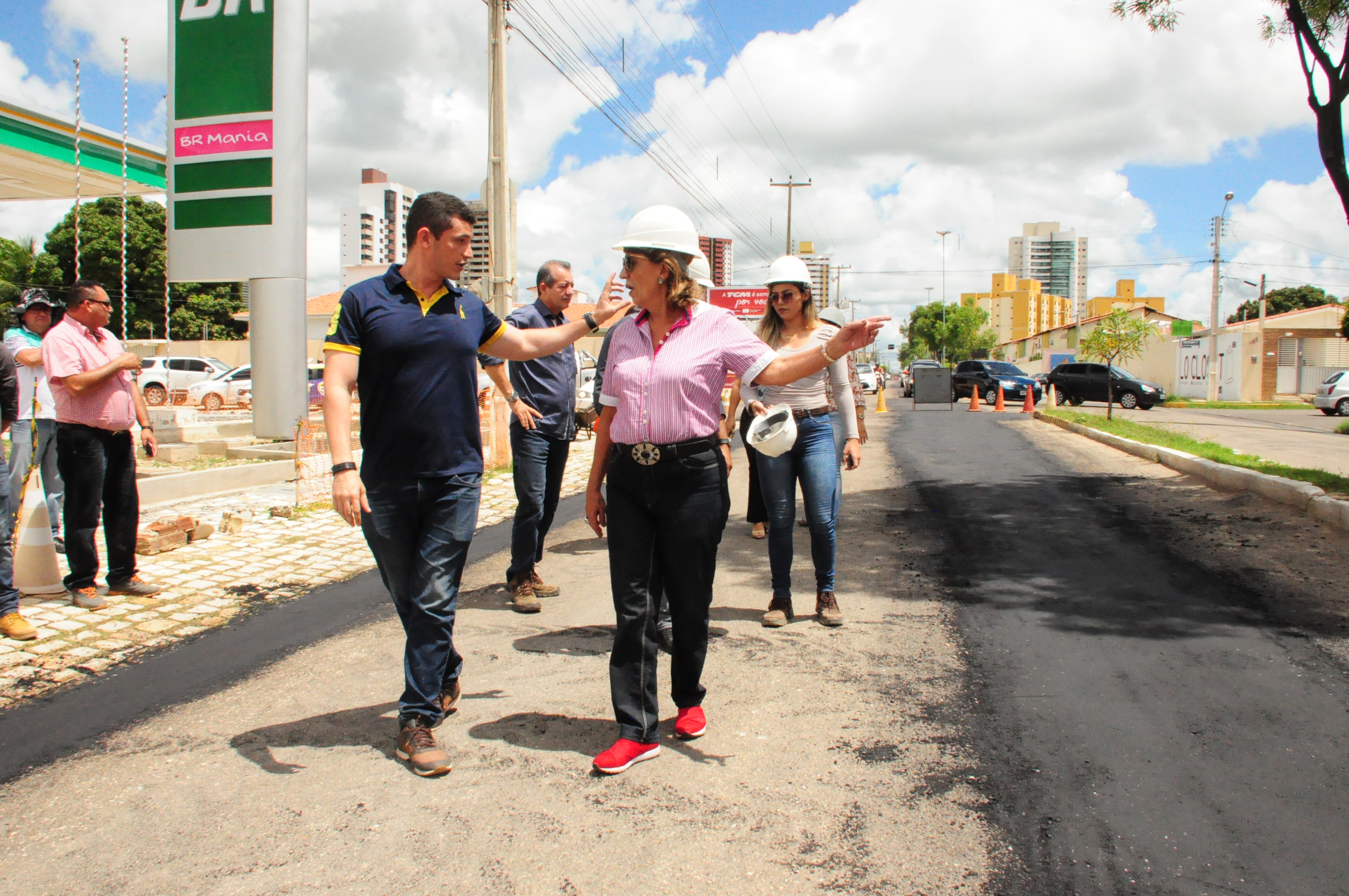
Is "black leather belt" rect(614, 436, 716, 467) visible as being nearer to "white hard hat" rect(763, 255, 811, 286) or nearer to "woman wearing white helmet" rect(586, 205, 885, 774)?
"woman wearing white helmet" rect(586, 205, 885, 774)

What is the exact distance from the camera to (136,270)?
48.7 meters

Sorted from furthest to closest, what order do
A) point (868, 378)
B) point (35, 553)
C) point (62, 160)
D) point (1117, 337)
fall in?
point (868, 378) < point (1117, 337) < point (62, 160) < point (35, 553)

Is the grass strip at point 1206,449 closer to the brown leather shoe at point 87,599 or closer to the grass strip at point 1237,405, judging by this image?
the brown leather shoe at point 87,599

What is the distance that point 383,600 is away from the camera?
5625mm

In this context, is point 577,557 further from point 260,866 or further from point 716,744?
point 260,866

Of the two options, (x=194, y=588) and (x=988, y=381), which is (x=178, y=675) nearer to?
(x=194, y=588)

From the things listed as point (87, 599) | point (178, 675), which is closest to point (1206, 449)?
point (178, 675)

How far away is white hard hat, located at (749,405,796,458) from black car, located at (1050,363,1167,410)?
101 feet

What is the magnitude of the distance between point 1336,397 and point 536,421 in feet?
103

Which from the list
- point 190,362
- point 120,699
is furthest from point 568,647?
point 190,362

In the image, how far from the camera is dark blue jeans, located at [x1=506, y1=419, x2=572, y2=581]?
5.37m

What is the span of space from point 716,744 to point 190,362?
35.0 meters

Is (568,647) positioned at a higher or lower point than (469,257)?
lower

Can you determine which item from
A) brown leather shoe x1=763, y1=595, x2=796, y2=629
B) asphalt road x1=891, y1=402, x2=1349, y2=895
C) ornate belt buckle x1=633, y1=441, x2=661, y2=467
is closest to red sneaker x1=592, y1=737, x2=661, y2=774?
ornate belt buckle x1=633, y1=441, x2=661, y2=467
